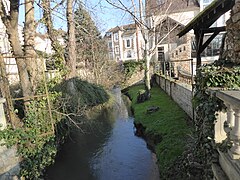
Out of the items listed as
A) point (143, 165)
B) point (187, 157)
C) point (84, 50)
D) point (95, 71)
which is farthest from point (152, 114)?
point (84, 50)

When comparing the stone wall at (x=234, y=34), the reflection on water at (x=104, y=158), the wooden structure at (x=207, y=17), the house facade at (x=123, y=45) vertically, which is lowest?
the reflection on water at (x=104, y=158)

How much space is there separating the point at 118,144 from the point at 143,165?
2.02m

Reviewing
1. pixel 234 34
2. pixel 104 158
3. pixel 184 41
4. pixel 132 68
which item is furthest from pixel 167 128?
pixel 184 41

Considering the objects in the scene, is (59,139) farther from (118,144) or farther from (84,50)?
(84,50)

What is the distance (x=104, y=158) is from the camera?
7.52 m

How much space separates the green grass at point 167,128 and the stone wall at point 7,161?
12.1ft

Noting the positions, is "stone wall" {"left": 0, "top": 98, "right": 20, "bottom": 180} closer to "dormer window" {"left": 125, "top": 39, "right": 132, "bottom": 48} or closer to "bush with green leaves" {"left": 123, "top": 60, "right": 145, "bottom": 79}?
"bush with green leaves" {"left": 123, "top": 60, "right": 145, "bottom": 79}

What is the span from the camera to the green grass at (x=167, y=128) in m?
5.89

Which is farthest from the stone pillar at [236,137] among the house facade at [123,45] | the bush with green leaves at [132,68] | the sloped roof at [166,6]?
the house facade at [123,45]

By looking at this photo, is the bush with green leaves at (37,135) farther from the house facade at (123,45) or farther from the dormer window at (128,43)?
the dormer window at (128,43)

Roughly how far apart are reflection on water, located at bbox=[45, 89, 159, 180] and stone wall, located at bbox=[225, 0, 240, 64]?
3.80 meters

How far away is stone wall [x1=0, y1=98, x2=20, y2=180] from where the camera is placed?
14.9 ft

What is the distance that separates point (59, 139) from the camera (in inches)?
313

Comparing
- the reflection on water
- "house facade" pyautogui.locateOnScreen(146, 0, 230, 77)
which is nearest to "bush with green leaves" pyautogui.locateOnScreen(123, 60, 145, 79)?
"house facade" pyautogui.locateOnScreen(146, 0, 230, 77)
